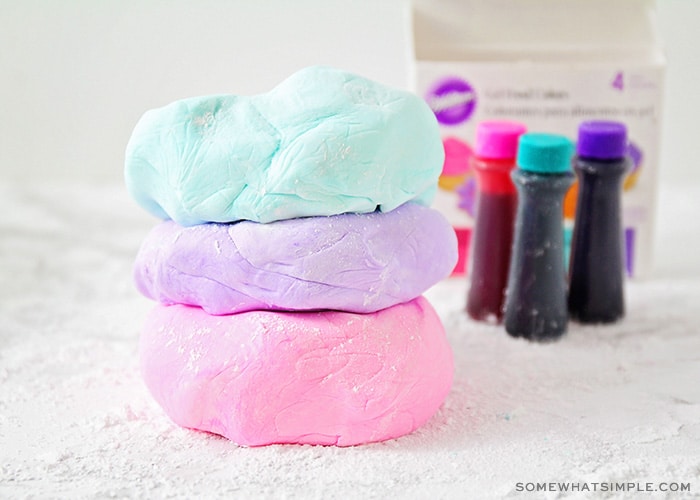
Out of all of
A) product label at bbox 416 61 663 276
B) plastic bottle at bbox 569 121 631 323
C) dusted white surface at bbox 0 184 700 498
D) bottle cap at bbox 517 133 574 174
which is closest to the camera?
dusted white surface at bbox 0 184 700 498

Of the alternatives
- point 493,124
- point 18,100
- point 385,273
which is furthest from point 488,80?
point 18,100

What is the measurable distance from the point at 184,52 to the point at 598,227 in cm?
128

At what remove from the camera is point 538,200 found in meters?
1.33

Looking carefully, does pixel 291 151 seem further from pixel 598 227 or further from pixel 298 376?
pixel 598 227

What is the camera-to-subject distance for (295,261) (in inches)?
39.9

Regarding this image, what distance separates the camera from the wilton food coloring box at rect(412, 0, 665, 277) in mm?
1629

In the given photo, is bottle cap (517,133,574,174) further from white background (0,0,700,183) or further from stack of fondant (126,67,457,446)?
white background (0,0,700,183)

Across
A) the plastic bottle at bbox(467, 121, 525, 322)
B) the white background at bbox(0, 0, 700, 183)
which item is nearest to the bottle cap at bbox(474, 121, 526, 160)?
the plastic bottle at bbox(467, 121, 525, 322)

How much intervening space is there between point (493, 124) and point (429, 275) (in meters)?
0.48

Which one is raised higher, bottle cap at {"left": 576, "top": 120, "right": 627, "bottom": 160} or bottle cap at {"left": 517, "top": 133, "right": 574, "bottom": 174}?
bottle cap at {"left": 517, "top": 133, "right": 574, "bottom": 174}

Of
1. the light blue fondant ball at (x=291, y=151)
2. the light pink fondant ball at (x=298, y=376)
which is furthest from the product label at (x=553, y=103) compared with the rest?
the light pink fondant ball at (x=298, y=376)

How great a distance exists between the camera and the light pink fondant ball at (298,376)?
101 centimetres

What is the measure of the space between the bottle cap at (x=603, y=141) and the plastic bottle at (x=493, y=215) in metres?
0.10

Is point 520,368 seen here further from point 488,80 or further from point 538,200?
point 488,80
